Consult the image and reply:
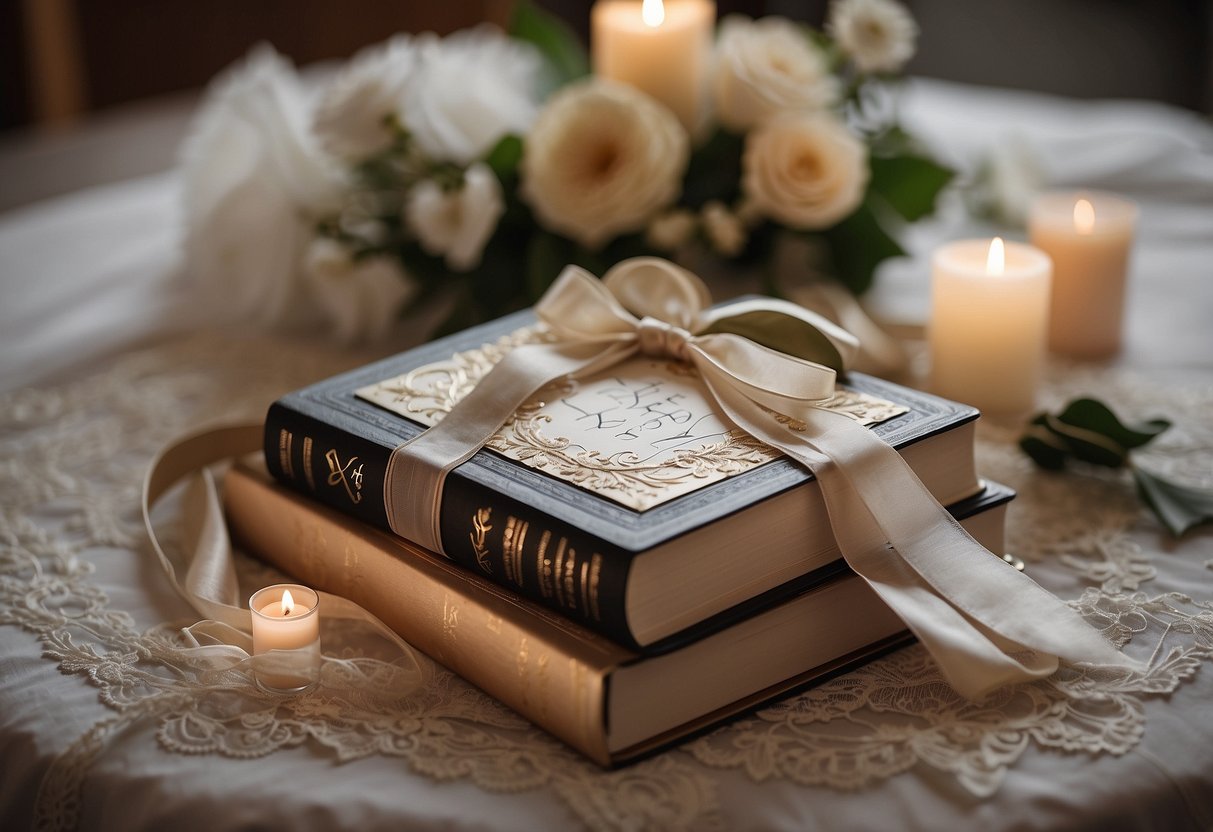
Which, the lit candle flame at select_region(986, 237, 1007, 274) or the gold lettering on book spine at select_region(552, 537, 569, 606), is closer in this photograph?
the gold lettering on book spine at select_region(552, 537, 569, 606)

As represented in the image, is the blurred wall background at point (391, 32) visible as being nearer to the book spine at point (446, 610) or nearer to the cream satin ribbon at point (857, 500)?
the cream satin ribbon at point (857, 500)

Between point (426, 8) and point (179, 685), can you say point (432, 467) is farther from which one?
point (426, 8)

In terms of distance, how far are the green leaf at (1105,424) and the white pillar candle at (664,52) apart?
0.54 metres

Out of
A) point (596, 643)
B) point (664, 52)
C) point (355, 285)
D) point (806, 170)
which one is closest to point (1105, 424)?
point (806, 170)

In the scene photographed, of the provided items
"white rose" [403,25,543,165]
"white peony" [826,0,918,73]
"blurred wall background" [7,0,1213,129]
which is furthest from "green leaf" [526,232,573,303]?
"blurred wall background" [7,0,1213,129]

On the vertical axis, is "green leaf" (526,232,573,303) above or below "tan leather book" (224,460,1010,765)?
above

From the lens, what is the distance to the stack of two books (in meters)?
0.63

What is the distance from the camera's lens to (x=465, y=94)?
48.5 inches

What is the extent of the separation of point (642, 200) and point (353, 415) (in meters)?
0.46

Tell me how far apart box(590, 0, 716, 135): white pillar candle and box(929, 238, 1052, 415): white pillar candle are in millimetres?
351

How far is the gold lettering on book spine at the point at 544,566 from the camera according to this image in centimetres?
65

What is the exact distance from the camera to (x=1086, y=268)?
1.15m

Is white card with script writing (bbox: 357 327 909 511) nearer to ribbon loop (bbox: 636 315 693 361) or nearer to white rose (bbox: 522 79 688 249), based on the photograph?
ribbon loop (bbox: 636 315 693 361)

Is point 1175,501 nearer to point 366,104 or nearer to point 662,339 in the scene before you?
point 662,339
